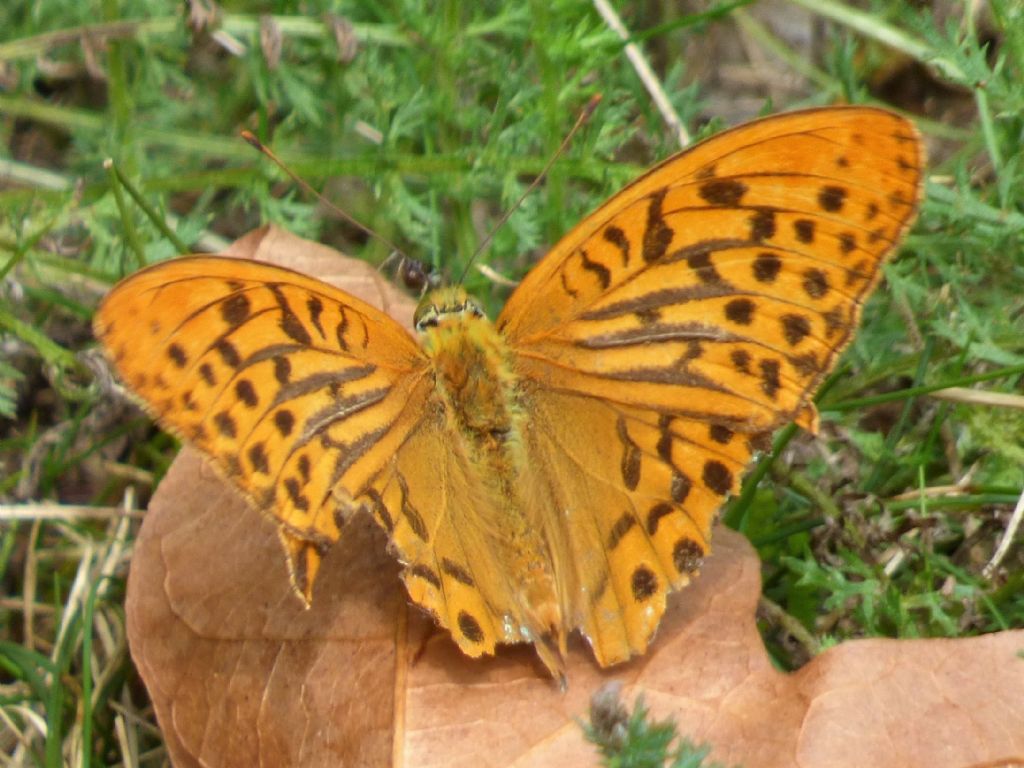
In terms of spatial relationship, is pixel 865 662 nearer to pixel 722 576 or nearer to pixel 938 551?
pixel 722 576

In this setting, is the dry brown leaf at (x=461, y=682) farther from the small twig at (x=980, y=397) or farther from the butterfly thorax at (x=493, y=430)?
the small twig at (x=980, y=397)

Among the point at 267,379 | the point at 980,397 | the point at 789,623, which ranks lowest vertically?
the point at 789,623

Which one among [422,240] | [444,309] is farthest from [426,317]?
[422,240]

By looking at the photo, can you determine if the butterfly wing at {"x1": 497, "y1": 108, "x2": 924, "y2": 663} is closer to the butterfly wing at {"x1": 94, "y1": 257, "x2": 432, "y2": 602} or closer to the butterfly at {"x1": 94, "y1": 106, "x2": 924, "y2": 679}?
the butterfly at {"x1": 94, "y1": 106, "x2": 924, "y2": 679}

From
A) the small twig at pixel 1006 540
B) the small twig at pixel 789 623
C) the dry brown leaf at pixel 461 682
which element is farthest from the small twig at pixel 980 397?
the dry brown leaf at pixel 461 682

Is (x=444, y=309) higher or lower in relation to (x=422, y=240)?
higher

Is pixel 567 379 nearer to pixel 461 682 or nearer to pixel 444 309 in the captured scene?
pixel 444 309
